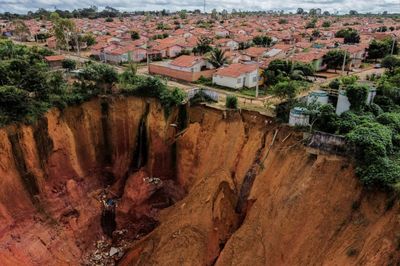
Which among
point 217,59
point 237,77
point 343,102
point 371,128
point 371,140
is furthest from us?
point 217,59

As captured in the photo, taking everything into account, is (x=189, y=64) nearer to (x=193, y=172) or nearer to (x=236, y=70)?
(x=236, y=70)


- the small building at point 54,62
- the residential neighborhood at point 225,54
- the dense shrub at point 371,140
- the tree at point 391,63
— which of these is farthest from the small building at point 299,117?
the small building at point 54,62

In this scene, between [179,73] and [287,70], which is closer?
[287,70]

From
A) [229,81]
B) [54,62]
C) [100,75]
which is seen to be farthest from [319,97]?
[54,62]

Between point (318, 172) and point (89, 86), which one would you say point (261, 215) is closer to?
point (318, 172)

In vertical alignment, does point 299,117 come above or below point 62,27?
below

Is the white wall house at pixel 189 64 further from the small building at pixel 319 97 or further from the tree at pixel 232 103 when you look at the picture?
the small building at pixel 319 97

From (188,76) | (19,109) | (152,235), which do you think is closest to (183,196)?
(152,235)
